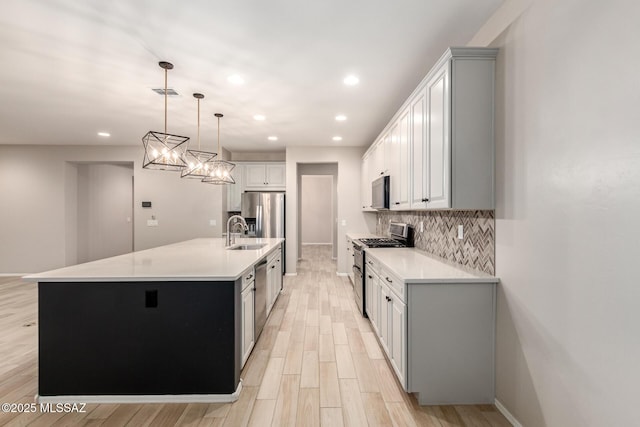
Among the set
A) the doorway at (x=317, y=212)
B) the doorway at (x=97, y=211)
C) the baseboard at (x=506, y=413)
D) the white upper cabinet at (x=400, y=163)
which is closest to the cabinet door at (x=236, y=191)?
the doorway at (x=97, y=211)

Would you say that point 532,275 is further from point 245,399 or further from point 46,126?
point 46,126

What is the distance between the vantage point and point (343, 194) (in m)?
6.05

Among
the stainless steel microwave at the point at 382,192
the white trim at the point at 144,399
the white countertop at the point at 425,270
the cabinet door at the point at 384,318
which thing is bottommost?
the white trim at the point at 144,399

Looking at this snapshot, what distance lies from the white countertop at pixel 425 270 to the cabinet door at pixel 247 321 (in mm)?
1180

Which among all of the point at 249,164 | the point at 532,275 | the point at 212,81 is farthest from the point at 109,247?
the point at 532,275

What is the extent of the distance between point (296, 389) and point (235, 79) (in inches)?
112

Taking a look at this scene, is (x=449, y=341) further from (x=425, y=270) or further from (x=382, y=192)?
(x=382, y=192)

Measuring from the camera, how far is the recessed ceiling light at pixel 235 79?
2.97 metres

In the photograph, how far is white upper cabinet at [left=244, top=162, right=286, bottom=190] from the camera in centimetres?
646

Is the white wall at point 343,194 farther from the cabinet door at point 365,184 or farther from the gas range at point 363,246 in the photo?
the gas range at point 363,246

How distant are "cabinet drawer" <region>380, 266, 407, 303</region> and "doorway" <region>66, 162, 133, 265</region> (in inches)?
245

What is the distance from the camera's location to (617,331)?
121 centimetres

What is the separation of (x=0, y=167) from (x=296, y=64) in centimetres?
686

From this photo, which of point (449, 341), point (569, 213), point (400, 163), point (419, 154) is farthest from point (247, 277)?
point (569, 213)
